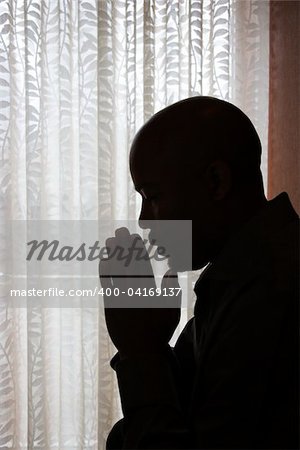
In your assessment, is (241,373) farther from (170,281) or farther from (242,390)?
(170,281)

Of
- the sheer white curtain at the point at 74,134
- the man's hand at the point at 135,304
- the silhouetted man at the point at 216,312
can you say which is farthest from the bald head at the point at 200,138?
the sheer white curtain at the point at 74,134

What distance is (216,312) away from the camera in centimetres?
59

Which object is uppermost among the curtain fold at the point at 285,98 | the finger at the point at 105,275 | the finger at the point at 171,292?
the curtain fold at the point at 285,98

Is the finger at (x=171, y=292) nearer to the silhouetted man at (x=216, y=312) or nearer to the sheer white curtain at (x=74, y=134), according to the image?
the silhouetted man at (x=216, y=312)

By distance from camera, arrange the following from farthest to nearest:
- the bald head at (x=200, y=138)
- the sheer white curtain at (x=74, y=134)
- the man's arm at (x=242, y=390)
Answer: the sheer white curtain at (x=74, y=134) → the bald head at (x=200, y=138) → the man's arm at (x=242, y=390)

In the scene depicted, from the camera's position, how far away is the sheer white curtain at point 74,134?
1687 millimetres

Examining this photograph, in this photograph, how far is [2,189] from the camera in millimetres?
1682

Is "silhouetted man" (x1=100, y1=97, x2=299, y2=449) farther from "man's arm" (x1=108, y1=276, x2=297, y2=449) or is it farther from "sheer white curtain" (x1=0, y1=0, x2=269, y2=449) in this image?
"sheer white curtain" (x1=0, y1=0, x2=269, y2=449)

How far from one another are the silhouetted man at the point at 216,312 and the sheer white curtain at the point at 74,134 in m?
1.07

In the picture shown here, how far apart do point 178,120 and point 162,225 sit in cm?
14

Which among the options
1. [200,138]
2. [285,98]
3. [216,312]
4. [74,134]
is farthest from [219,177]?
[285,98]

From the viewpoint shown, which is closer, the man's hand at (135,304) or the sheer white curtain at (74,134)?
the man's hand at (135,304)

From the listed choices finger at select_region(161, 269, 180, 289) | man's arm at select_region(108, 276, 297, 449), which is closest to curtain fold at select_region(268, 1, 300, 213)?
finger at select_region(161, 269, 180, 289)

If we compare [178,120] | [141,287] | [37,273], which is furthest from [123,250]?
[37,273]
